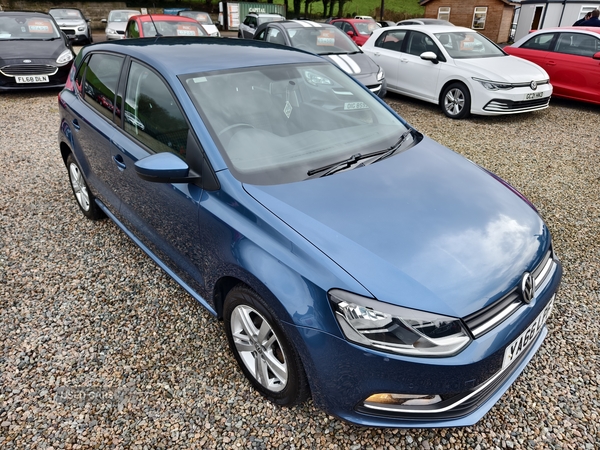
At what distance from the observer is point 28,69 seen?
8.11 m

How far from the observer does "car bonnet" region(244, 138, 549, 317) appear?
1.76 meters

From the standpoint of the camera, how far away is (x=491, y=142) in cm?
633

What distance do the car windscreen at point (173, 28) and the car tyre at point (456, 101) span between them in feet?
20.3

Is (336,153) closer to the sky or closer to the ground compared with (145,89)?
closer to the ground

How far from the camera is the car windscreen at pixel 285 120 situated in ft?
7.57

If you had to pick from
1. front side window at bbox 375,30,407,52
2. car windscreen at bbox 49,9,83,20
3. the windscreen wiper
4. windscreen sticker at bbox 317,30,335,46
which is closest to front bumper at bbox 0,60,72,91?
windscreen sticker at bbox 317,30,335,46

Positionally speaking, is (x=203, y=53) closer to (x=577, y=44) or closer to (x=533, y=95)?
(x=533, y=95)

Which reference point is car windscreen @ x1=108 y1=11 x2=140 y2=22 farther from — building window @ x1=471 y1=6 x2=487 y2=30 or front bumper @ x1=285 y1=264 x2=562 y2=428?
building window @ x1=471 y1=6 x2=487 y2=30

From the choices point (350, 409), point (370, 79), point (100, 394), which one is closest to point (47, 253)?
point (100, 394)

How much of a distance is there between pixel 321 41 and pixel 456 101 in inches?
105

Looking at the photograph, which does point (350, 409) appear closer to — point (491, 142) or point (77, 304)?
point (77, 304)

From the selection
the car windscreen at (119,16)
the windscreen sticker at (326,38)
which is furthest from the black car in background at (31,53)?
the car windscreen at (119,16)

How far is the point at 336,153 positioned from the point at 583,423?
74.5 inches

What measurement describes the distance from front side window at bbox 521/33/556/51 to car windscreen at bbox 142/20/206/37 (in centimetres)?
736
